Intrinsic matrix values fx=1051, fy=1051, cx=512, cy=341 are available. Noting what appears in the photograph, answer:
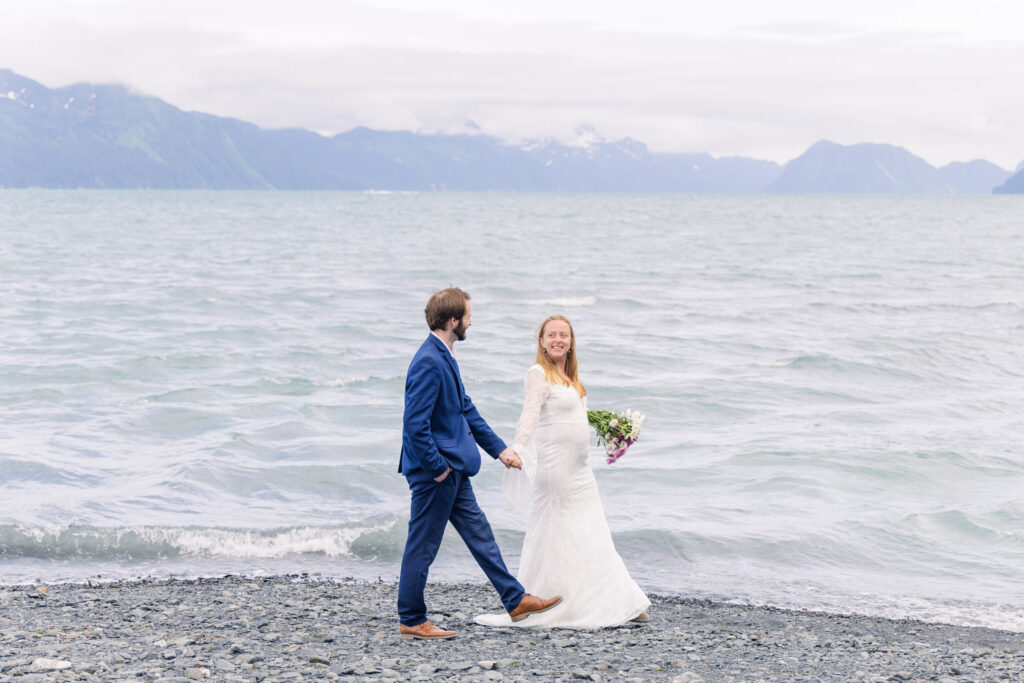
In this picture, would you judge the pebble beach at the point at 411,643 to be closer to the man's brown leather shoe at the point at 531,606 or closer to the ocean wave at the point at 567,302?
the man's brown leather shoe at the point at 531,606

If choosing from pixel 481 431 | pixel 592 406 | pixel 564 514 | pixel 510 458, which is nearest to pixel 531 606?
pixel 564 514

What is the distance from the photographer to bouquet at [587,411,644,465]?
8.12 m

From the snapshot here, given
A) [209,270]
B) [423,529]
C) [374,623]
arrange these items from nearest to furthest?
[423,529]
[374,623]
[209,270]

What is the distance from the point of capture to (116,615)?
8414mm

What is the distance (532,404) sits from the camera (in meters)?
7.54

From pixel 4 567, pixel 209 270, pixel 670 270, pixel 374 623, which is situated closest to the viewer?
pixel 374 623

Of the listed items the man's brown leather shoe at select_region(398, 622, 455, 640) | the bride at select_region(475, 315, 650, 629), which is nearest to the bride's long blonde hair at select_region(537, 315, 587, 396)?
the bride at select_region(475, 315, 650, 629)

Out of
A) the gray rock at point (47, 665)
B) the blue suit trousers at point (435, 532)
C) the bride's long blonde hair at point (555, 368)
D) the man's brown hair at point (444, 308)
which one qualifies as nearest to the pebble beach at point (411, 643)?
the gray rock at point (47, 665)

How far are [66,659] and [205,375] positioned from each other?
15.9 meters

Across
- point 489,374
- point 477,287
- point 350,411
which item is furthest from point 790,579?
point 477,287

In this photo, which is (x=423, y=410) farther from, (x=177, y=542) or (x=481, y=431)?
(x=177, y=542)

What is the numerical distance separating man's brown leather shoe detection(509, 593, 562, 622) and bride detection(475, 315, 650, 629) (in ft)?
0.16

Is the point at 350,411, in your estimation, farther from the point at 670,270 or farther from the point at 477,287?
the point at 670,270

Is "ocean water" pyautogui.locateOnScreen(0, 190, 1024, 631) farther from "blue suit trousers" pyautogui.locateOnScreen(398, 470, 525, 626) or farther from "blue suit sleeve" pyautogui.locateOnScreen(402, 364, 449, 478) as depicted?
"blue suit sleeve" pyautogui.locateOnScreen(402, 364, 449, 478)
